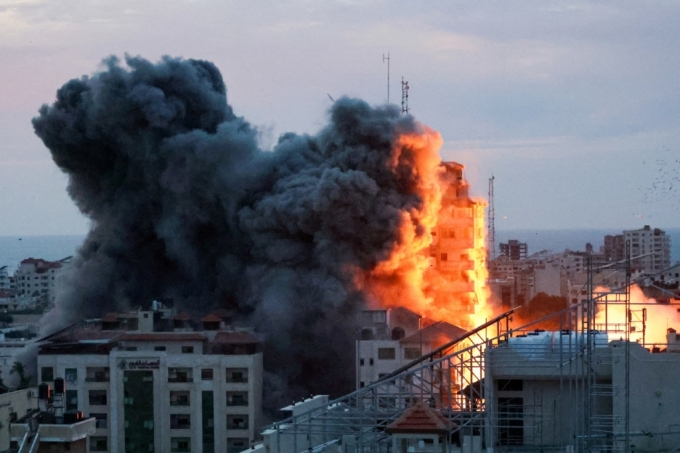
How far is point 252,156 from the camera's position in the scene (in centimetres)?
5791

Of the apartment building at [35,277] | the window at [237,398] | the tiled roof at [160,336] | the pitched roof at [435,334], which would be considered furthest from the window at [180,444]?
the apartment building at [35,277]

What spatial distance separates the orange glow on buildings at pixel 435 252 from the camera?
5219 centimetres

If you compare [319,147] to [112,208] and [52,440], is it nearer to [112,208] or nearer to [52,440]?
[112,208]

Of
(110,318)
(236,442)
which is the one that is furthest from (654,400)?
(110,318)

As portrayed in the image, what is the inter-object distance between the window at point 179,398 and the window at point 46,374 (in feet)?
12.7

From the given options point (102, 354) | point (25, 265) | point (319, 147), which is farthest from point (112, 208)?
point (25, 265)

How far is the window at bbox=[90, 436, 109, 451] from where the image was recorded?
45.8 metres

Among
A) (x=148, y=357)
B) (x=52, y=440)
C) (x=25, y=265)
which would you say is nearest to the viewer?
(x=52, y=440)

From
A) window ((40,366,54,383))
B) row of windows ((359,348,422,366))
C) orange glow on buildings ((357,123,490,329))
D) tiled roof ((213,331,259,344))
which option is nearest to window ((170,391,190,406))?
tiled roof ((213,331,259,344))

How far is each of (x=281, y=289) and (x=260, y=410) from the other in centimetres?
686

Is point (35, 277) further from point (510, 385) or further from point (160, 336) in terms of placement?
point (510, 385)

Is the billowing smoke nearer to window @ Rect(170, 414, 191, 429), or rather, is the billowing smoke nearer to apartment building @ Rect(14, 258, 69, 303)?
window @ Rect(170, 414, 191, 429)

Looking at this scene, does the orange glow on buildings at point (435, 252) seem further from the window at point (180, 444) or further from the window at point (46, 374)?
the window at point (46, 374)

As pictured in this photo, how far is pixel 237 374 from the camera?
45.8m
